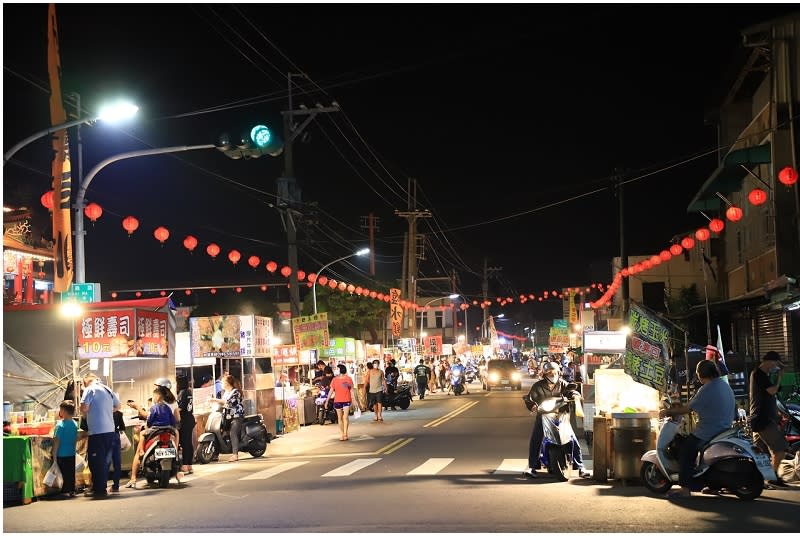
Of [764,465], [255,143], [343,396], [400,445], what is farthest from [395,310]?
[764,465]

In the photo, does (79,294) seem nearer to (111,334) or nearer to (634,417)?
(111,334)

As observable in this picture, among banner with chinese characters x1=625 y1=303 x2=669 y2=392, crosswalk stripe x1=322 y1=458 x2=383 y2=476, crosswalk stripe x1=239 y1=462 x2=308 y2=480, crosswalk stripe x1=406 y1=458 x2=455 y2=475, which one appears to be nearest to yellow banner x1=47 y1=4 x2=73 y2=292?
crosswalk stripe x1=239 y1=462 x2=308 y2=480

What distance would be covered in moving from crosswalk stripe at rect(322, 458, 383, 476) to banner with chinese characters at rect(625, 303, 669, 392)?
5124 millimetres

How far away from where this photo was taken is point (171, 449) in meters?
14.3

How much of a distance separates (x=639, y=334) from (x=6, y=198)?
26.2 meters

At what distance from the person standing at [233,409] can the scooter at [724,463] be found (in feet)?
32.8

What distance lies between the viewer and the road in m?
9.20

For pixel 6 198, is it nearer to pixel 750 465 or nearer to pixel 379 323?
pixel 750 465

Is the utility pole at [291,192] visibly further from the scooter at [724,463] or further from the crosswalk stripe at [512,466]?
the scooter at [724,463]

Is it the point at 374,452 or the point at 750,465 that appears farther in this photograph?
the point at 374,452

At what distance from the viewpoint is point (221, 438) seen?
60.7 feet

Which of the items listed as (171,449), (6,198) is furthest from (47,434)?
(6,198)

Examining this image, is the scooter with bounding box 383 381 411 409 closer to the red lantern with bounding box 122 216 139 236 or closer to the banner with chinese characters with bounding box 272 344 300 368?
the banner with chinese characters with bounding box 272 344 300 368

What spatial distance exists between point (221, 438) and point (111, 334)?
3662 mm
